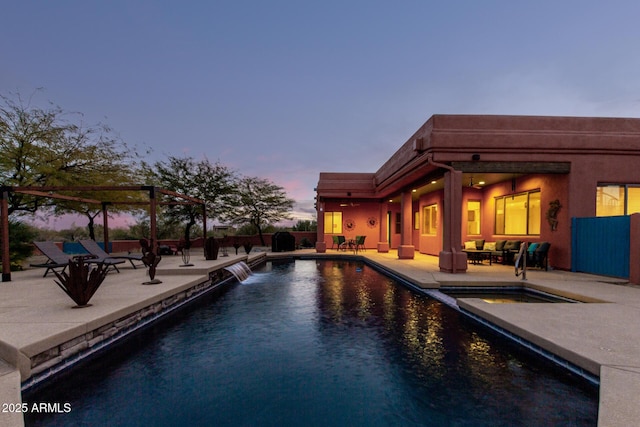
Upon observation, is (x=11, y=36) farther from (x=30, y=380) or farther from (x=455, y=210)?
(x=455, y=210)

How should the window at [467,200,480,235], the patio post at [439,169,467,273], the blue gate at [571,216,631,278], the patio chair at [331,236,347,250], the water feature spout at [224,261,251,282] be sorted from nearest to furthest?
the blue gate at [571,216,631,278]
the patio post at [439,169,467,273]
the water feature spout at [224,261,251,282]
the window at [467,200,480,235]
the patio chair at [331,236,347,250]

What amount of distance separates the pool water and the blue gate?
527 centimetres

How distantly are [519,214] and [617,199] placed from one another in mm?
2372

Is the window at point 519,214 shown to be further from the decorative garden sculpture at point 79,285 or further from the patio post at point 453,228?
the decorative garden sculpture at point 79,285

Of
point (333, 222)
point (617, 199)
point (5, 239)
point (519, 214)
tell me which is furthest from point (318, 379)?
point (333, 222)

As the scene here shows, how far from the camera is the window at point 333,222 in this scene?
55.6 feet

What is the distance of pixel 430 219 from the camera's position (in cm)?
1359

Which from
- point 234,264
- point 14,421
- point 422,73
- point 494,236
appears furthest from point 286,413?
point 422,73

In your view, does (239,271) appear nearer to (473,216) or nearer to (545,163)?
(545,163)

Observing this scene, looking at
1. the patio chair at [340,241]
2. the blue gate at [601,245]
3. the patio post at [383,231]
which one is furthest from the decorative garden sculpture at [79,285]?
the patio post at [383,231]

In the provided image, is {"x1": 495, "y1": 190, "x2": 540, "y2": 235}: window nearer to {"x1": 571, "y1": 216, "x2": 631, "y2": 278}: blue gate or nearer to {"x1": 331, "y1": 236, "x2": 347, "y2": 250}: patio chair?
{"x1": 571, "y1": 216, "x2": 631, "y2": 278}: blue gate

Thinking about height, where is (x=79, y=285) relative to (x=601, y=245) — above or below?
below

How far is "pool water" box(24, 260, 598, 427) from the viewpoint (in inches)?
86.4

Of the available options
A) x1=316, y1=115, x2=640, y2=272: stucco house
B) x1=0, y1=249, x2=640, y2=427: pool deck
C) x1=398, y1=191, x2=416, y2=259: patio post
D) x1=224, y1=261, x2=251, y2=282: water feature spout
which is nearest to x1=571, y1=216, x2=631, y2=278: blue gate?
x1=316, y1=115, x2=640, y2=272: stucco house
